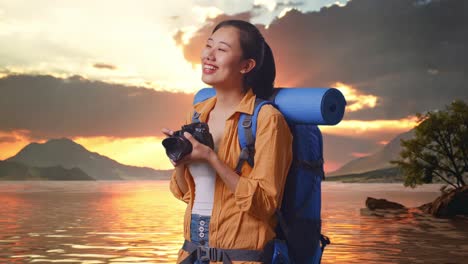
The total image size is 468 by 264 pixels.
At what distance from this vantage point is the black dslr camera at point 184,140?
12.6ft

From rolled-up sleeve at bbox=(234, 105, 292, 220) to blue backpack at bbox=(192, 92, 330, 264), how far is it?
3.0 inches

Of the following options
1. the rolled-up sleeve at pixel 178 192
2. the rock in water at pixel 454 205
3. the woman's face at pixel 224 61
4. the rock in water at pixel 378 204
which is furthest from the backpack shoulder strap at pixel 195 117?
the rock in water at pixel 378 204

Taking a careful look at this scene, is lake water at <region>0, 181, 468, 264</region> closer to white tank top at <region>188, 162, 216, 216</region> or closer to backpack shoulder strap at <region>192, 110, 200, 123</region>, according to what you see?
backpack shoulder strap at <region>192, 110, 200, 123</region>

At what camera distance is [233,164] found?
3.97 meters

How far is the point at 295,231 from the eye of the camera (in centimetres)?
406

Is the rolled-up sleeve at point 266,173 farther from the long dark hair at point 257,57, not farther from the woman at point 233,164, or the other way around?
the long dark hair at point 257,57

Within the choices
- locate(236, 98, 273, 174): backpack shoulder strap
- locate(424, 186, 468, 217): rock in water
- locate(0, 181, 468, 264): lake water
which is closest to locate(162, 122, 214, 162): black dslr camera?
locate(236, 98, 273, 174): backpack shoulder strap

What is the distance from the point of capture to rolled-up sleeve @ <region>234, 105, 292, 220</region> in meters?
3.82

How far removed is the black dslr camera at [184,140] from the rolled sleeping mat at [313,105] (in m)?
0.45

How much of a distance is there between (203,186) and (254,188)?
38 centimetres

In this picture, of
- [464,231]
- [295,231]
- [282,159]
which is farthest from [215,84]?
[464,231]

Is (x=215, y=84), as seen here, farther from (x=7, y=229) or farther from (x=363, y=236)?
(x=7, y=229)

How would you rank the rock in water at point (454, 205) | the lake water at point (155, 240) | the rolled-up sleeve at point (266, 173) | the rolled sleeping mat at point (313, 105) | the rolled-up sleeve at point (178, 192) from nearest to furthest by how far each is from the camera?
the rolled-up sleeve at point (266, 173), the rolled sleeping mat at point (313, 105), the rolled-up sleeve at point (178, 192), the lake water at point (155, 240), the rock in water at point (454, 205)

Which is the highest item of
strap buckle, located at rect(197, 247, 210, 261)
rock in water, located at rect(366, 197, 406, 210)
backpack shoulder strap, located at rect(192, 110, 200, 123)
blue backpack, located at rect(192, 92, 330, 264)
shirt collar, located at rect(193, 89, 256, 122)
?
shirt collar, located at rect(193, 89, 256, 122)
